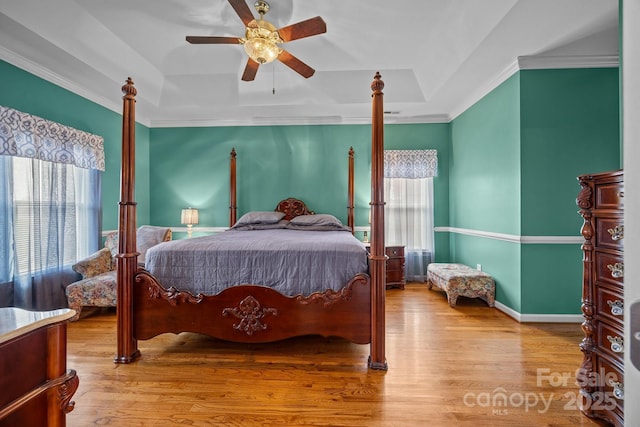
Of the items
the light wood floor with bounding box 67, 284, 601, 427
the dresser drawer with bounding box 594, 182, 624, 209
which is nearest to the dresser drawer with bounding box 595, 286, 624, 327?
the dresser drawer with bounding box 594, 182, 624, 209

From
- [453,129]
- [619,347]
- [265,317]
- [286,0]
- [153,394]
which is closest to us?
[619,347]

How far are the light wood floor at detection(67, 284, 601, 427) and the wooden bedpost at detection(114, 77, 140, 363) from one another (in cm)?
20

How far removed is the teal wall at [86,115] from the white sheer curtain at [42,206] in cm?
20

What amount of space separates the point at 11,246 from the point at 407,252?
4.69 metres

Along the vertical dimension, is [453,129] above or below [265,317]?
above

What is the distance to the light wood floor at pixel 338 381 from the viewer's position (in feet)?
5.11

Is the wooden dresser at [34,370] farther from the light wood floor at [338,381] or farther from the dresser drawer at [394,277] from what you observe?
the dresser drawer at [394,277]

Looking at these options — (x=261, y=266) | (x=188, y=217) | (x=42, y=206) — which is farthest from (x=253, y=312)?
(x=188, y=217)

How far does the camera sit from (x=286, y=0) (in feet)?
8.03

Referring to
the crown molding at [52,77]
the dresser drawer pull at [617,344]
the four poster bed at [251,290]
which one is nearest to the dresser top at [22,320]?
the four poster bed at [251,290]

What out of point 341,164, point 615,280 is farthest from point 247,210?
point 615,280

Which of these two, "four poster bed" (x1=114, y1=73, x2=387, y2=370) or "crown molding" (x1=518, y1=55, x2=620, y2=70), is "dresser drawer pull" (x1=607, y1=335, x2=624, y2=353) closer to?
"four poster bed" (x1=114, y1=73, x2=387, y2=370)

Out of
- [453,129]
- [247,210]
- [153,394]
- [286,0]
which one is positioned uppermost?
[286,0]

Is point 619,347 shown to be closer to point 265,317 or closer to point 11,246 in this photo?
point 265,317
